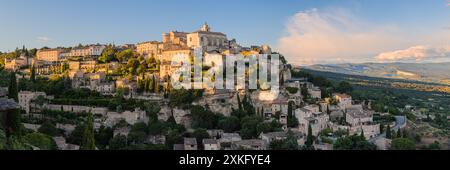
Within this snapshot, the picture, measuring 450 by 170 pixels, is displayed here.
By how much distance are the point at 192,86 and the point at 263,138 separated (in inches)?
332

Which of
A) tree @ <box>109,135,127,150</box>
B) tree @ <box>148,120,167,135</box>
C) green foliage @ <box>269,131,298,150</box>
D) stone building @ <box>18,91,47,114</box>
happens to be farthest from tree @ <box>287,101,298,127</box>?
stone building @ <box>18,91,47,114</box>

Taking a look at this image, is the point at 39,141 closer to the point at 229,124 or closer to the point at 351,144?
the point at 229,124

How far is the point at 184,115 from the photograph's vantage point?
101 feet

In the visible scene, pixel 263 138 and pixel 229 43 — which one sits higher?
pixel 229 43

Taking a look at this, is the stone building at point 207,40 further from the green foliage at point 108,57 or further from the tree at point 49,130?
the tree at point 49,130

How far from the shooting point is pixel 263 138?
26734mm

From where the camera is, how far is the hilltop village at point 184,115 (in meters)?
26.5

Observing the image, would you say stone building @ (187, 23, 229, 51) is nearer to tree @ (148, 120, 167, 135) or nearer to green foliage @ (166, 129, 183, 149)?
tree @ (148, 120, 167, 135)

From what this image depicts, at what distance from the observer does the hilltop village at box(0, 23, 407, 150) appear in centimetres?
2653

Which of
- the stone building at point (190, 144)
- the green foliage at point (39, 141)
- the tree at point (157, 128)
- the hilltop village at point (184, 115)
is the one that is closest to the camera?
the green foliage at point (39, 141)

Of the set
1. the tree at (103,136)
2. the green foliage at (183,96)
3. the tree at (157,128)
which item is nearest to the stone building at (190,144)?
the tree at (157,128)
